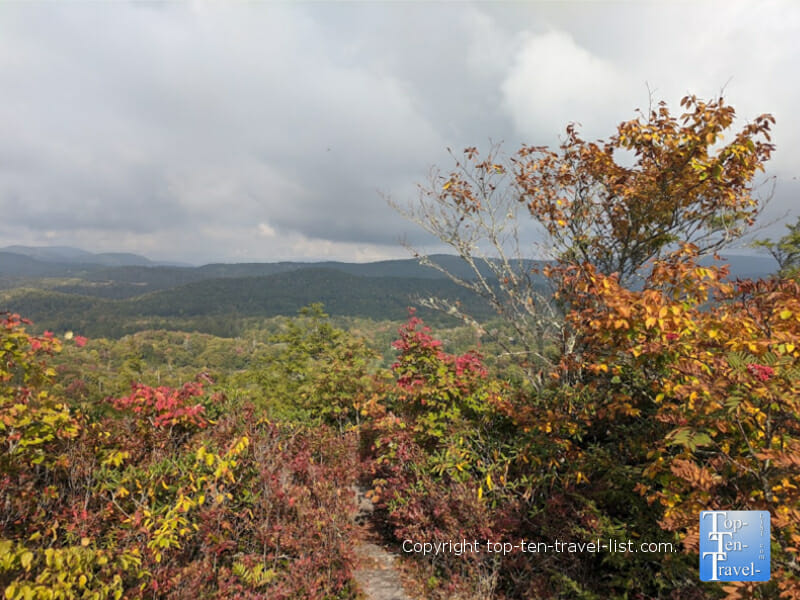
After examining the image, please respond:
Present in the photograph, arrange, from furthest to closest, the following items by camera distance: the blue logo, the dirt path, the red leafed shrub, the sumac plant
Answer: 1. the red leafed shrub
2. the dirt path
3. the sumac plant
4. the blue logo

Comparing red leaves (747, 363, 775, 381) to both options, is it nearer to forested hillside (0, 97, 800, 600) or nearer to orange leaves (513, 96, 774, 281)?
forested hillside (0, 97, 800, 600)

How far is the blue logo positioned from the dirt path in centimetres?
353

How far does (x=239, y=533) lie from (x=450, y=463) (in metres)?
2.89

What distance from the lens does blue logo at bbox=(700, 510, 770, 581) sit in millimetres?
2426

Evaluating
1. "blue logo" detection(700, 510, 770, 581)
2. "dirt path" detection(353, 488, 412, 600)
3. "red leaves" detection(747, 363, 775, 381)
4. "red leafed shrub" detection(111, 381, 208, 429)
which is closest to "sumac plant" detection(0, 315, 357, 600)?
"red leafed shrub" detection(111, 381, 208, 429)

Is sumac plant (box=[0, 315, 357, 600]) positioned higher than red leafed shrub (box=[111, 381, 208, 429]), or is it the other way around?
red leafed shrub (box=[111, 381, 208, 429])

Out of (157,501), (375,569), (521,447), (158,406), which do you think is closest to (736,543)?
(521,447)

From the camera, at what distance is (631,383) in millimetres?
4523

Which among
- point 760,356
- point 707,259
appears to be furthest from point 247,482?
point 707,259

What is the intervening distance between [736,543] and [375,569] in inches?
174

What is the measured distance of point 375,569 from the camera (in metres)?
5.20

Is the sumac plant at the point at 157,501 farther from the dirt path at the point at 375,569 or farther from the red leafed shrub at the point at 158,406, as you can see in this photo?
the dirt path at the point at 375,569

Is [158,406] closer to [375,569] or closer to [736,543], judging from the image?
[375,569]

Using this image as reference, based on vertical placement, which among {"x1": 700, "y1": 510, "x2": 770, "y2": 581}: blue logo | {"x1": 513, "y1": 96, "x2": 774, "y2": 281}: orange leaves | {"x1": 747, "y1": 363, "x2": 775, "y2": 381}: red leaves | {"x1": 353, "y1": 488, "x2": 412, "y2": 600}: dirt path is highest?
{"x1": 513, "y1": 96, "x2": 774, "y2": 281}: orange leaves
